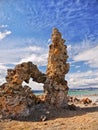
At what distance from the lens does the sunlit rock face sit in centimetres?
2795

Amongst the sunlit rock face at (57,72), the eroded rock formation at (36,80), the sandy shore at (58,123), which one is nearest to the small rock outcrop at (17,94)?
the eroded rock formation at (36,80)

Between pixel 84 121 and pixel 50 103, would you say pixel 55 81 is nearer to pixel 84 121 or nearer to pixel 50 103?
pixel 50 103

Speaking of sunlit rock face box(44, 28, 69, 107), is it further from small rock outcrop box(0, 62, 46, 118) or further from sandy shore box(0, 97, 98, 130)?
sandy shore box(0, 97, 98, 130)

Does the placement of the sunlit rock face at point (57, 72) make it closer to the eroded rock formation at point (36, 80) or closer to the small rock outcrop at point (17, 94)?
the eroded rock formation at point (36, 80)

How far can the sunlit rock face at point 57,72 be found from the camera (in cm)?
2795

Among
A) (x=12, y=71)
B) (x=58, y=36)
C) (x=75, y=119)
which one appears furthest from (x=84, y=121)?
(x=58, y=36)

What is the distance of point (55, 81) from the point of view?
92.9 ft

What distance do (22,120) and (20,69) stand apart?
3.82m

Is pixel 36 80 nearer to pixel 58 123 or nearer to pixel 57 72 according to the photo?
pixel 57 72

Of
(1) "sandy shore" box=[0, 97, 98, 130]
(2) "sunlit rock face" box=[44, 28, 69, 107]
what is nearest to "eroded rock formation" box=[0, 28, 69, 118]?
(2) "sunlit rock face" box=[44, 28, 69, 107]

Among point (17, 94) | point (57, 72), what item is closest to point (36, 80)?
point (57, 72)

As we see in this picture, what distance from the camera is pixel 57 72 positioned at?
2864 cm

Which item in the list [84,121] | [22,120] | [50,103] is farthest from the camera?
[50,103]

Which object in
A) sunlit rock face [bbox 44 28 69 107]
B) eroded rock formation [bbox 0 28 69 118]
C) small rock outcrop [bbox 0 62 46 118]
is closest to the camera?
small rock outcrop [bbox 0 62 46 118]
